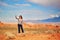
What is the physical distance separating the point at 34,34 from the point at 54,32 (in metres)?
0.38

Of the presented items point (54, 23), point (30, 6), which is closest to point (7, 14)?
point (30, 6)

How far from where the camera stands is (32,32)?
248 centimetres

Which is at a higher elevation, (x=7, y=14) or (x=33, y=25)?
(x=7, y=14)

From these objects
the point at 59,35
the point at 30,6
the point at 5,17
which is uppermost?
the point at 30,6

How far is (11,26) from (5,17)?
20cm

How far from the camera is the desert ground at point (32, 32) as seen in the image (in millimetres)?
2439

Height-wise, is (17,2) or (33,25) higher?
(17,2)

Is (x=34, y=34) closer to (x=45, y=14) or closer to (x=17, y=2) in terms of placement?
(x=45, y=14)

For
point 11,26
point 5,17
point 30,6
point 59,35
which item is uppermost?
point 30,6

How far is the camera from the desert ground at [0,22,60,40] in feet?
8.00

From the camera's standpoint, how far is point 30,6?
2539 mm

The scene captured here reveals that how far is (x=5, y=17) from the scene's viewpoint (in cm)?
248

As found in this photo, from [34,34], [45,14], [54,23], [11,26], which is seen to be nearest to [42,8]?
[45,14]

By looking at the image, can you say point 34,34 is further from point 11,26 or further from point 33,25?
point 11,26
